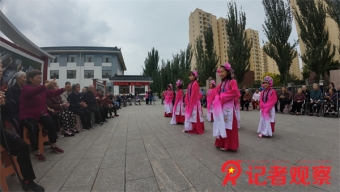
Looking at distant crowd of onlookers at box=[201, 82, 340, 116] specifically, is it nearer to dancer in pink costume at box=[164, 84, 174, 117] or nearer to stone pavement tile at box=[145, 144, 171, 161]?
dancer in pink costume at box=[164, 84, 174, 117]

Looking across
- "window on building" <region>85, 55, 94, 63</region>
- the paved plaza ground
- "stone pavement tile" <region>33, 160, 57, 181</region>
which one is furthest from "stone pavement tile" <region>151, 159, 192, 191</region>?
"window on building" <region>85, 55, 94, 63</region>

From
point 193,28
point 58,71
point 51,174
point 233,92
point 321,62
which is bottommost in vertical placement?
point 51,174

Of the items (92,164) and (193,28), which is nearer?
(92,164)

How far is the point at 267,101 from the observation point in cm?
392

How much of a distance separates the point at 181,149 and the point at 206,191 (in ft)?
4.33

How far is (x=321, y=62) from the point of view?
1165 centimetres

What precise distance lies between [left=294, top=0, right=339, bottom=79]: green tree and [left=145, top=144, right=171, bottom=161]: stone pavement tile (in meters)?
14.6

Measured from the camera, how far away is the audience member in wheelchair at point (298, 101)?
24.6 ft

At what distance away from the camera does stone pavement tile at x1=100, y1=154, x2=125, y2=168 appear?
7.59 ft

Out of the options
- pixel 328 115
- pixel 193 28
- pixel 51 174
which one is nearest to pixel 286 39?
pixel 328 115

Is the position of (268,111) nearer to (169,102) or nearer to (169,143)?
(169,143)

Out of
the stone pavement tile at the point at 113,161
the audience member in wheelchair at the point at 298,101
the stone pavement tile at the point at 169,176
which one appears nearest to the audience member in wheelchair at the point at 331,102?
the audience member in wheelchair at the point at 298,101

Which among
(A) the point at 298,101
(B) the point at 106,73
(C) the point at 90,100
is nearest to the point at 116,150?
(C) the point at 90,100

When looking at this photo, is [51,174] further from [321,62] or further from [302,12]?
[302,12]
